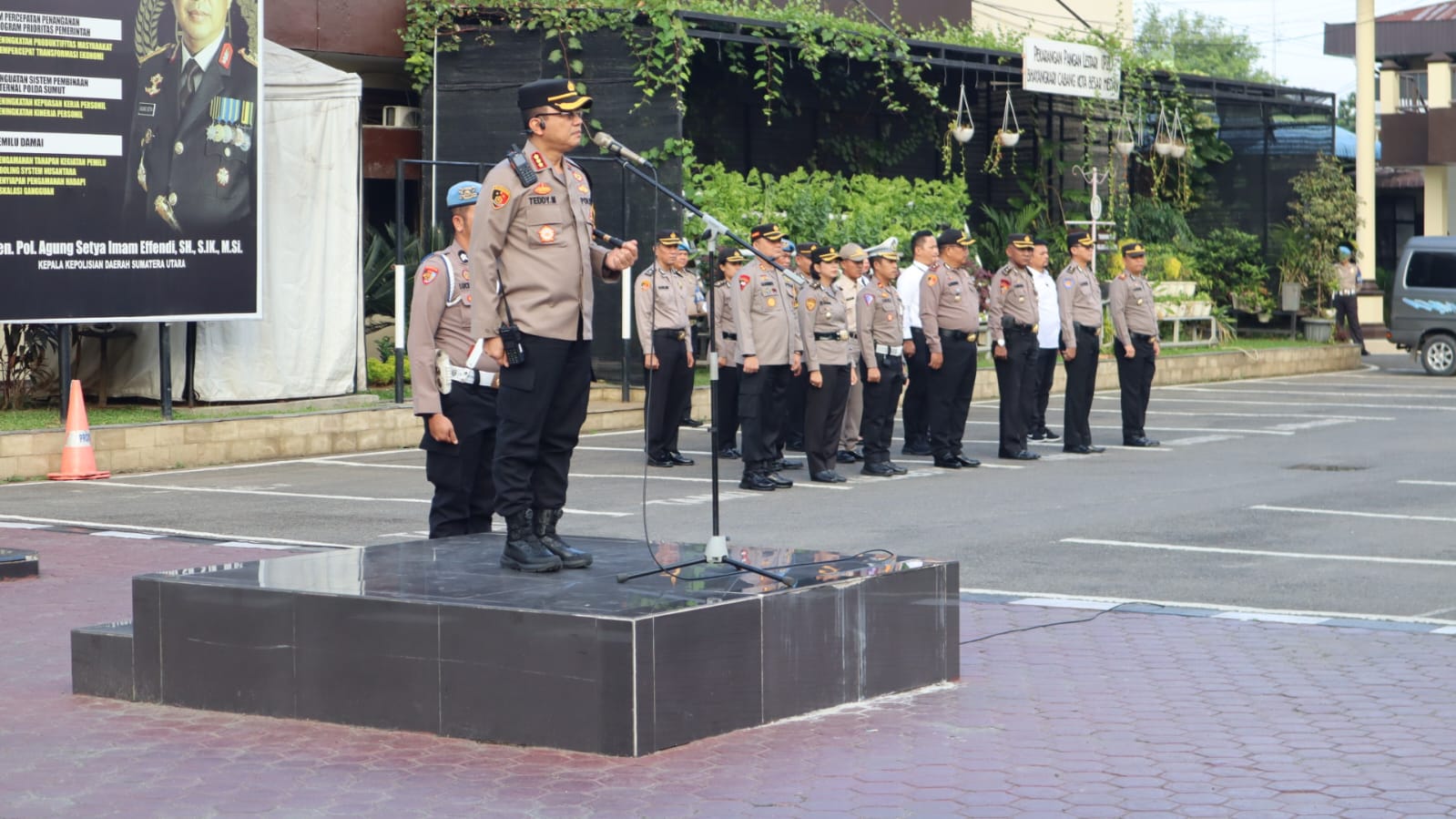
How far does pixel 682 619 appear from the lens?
20.5ft

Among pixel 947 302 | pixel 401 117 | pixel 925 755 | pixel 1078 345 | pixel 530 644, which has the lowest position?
pixel 925 755

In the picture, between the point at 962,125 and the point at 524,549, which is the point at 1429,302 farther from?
the point at 524,549

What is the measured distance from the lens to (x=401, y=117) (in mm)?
23000

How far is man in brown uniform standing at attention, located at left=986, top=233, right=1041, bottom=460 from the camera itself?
17.1 meters

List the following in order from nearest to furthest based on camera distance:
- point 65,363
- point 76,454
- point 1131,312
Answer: point 76,454
point 65,363
point 1131,312

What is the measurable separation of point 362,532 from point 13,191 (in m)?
5.79

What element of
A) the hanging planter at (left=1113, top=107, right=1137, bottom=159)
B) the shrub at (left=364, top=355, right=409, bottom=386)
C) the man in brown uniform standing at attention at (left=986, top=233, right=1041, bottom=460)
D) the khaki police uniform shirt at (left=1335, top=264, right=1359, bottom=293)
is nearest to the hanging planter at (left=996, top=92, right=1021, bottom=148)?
the hanging planter at (left=1113, top=107, right=1137, bottom=159)

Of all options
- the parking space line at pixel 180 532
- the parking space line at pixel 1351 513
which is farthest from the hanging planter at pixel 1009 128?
the parking space line at pixel 180 532

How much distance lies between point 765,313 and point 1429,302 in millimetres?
16650

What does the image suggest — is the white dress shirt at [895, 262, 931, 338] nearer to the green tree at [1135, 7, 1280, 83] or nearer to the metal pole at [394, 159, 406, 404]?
the metal pole at [394, 159, 406, 404]

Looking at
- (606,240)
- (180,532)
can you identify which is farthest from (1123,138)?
(606,240)

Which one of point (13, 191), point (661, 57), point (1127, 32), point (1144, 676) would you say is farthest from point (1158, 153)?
point (1144, 676)

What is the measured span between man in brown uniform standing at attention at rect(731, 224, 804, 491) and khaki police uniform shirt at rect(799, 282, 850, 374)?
0.64 feet

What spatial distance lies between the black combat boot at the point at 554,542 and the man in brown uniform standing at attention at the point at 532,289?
16 mm
